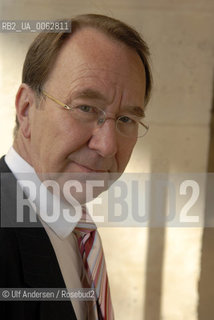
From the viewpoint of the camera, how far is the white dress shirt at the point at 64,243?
960 mm

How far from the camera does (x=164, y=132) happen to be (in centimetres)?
154

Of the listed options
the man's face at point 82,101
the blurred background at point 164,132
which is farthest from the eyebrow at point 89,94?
the blurred background at point 164,132

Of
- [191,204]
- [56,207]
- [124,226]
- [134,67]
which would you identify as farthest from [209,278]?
[134,67]

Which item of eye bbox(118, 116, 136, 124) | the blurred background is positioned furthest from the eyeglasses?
the blurred background

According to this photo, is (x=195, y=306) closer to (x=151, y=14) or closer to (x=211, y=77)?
(x=211, y=77)

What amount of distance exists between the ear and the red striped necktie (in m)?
0.26

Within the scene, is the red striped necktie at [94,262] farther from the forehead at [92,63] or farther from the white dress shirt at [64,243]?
the forehead at [92,63]

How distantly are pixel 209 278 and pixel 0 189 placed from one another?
1.08 metres

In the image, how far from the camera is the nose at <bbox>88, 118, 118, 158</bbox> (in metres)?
0.97

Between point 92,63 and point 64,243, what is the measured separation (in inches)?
16.2

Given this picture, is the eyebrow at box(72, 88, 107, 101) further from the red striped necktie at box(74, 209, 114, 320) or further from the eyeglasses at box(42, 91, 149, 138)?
the red striped necktie at box(74, 209, 114, 320)

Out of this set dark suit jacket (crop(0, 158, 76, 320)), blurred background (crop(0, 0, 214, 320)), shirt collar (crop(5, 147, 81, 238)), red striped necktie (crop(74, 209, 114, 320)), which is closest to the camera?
dark suit jacket (crop(0, 158, 76, 320))

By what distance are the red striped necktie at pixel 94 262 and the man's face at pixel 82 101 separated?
0.18 m

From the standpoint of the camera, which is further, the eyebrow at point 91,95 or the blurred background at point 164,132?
the blurred background at point 164,132
